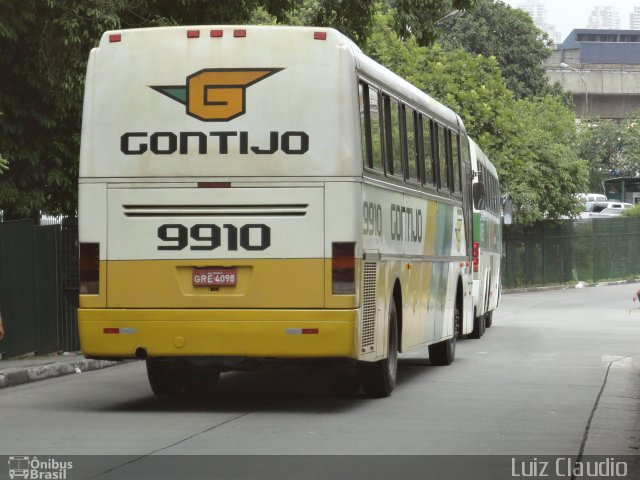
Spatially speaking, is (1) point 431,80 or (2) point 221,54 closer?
(2) point 221,54

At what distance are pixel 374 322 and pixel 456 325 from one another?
6.73 metres

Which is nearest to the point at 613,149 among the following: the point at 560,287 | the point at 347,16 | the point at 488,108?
the point at 560,287

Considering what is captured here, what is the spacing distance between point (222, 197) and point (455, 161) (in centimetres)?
713

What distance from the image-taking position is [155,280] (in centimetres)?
1284

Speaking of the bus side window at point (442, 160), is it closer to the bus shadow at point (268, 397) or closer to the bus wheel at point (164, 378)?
the bus shadow at point (268, 397)

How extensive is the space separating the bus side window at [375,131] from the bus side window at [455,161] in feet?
16.6

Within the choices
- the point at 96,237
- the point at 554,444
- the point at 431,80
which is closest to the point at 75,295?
the point at 96,237

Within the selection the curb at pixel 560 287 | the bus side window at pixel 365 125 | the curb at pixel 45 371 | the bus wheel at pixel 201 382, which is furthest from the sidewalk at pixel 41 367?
the curb at pixel 560 287

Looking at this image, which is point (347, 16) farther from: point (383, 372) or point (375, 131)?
point (383, 372)

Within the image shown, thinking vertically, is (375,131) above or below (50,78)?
below

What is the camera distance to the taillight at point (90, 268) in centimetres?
1294

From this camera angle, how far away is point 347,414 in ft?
42.1

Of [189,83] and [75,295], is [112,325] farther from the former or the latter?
[75,295]

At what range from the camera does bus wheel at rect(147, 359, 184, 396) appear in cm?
1438
